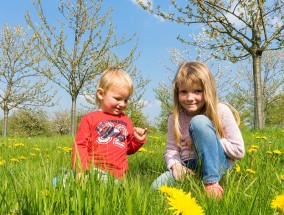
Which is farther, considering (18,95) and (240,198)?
(18,95)

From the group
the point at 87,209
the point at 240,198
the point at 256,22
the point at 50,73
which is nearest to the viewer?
the point at 87,209

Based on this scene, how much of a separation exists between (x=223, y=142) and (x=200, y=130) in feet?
0.94

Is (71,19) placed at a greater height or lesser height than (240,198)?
greater

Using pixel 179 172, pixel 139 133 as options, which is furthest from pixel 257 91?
pixel 179 172

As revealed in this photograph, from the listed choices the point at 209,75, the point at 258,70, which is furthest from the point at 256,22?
the point at 209,75

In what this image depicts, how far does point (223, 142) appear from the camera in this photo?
8.70 feet

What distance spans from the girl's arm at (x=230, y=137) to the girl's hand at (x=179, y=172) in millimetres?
346

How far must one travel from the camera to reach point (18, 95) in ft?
74.1

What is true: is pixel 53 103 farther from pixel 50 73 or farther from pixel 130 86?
pixel 130 86

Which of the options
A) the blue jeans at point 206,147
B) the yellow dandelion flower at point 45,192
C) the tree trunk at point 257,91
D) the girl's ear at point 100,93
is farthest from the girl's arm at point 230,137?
the tree trunk at point 257,91

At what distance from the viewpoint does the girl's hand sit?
2.40m

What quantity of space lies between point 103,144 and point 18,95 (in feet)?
69.2

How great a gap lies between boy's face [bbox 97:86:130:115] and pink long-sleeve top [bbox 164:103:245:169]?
0.42 meters

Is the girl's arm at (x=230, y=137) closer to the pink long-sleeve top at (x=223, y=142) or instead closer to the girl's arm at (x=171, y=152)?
the pink long-sleeve top at (x=223, y=142)
